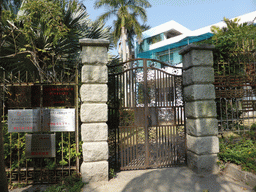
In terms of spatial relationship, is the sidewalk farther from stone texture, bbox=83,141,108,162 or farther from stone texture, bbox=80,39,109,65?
stone texture, bbox=80,39,109,65

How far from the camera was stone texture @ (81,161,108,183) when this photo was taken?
3686 millimetres

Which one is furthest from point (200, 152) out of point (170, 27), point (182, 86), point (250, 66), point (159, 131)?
point (170, 27)

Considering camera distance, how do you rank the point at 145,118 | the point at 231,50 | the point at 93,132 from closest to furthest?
1. the point at 93,132
2. the point at 145,118
3. the point at 231,50

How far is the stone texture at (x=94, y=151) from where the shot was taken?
12.2 feet

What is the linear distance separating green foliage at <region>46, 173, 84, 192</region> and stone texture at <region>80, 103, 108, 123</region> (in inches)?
48.4

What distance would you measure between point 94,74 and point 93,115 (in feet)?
2.87

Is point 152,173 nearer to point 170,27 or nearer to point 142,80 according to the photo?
point 142,80

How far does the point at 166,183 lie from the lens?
369 cm

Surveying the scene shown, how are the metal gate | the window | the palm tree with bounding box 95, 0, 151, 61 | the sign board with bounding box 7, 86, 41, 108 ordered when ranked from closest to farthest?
the sign board with bounding box 7, 86, 41, 108 → the metal gate → the palm tree with bounding box 95, 0, 151, 61 → the window

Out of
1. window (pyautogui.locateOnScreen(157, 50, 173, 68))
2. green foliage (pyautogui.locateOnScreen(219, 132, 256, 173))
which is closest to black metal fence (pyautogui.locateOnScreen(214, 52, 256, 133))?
green foliage (pyautogui.locateOnScreen(219, 132, 256, 173))

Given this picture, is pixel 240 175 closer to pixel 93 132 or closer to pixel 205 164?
pixel 205 164

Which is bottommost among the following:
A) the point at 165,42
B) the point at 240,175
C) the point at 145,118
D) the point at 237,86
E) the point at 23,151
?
the point at 240,175

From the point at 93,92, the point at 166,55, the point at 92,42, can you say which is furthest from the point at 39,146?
the point at 166,55

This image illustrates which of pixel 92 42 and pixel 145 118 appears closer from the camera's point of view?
pixel 92 42
